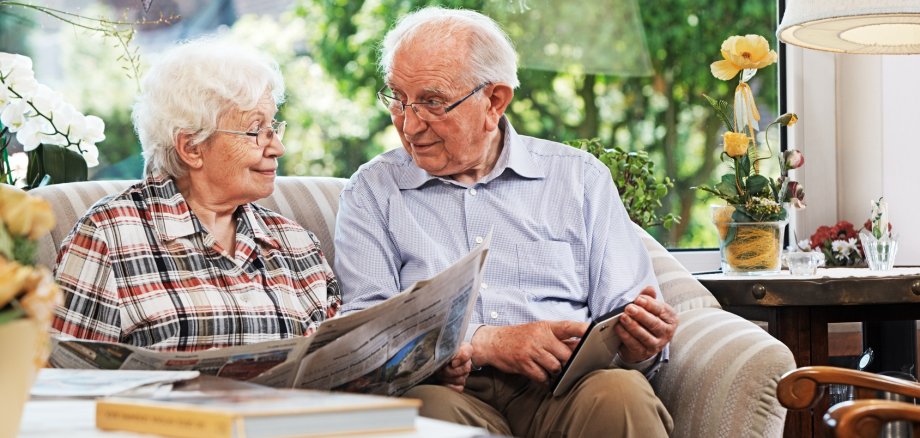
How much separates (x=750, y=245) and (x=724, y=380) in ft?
2.51

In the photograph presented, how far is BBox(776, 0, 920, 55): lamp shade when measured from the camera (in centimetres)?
214

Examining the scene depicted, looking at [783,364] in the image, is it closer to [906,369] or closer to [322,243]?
[322,243]

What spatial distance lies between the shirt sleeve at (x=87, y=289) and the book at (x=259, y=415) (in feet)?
2.84

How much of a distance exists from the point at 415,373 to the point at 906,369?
1869 mm

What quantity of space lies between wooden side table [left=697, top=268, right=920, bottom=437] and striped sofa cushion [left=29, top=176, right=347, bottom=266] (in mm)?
838

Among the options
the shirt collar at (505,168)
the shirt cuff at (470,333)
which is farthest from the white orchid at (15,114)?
the shirt cuff at (470,333)

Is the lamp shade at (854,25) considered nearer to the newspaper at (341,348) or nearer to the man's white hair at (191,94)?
the man's white hair at (191,94)

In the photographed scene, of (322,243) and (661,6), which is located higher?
(661,6)

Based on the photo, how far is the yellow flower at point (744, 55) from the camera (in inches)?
95.3

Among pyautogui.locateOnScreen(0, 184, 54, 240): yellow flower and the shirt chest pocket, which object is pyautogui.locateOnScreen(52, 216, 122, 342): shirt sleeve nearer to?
the shirt chest pocket

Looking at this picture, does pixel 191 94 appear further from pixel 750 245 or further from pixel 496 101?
pixel 750 245

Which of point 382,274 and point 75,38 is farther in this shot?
point 75,38

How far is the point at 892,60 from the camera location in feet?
9.80

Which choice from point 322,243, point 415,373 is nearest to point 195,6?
point 322,243
